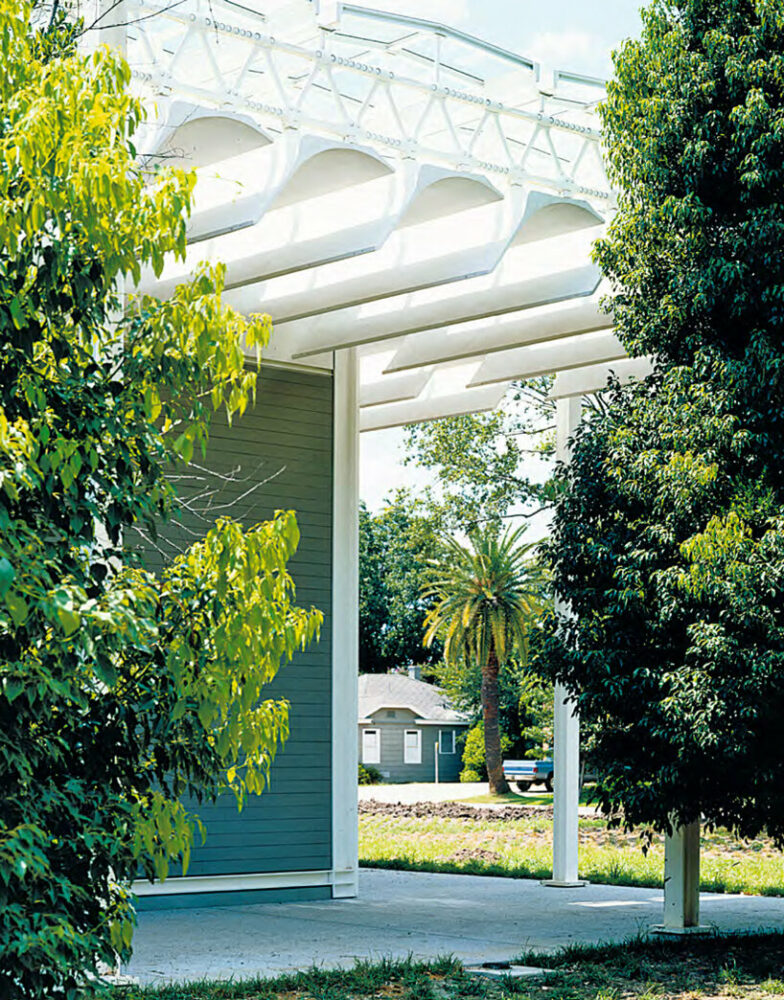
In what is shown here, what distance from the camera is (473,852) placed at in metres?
17.5

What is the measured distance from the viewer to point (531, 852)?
17469 mm

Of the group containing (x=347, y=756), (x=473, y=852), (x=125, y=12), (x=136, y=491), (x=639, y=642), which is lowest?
(x=473, y=852)

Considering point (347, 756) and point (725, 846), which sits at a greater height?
point (347, 756)

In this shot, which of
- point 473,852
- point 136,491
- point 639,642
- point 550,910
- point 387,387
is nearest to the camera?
point 136,491

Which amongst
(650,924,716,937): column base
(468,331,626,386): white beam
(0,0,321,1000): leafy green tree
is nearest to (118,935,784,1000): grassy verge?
(650,924,716,937): column base

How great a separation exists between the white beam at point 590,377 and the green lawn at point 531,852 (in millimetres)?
4283

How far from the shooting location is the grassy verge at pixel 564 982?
695 centimetres

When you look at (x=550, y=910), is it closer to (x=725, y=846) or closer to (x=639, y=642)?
(x=639, y=642)

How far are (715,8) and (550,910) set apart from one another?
271 inches

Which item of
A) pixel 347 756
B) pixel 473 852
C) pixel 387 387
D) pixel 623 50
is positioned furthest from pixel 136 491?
pixel 473 852

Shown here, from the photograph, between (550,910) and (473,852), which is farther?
(473,852)

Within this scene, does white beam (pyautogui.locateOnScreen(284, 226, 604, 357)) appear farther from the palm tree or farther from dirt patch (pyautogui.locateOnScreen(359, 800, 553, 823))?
the palm tree

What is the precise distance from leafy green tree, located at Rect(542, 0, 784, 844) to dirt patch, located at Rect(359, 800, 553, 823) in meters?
15.3

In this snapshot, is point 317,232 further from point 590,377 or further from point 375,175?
point 590,377
